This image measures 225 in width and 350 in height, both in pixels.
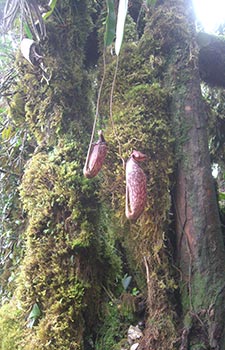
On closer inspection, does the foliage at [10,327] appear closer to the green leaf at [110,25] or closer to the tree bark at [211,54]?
the green leaf at [110,25]

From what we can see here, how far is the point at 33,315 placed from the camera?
44.0 inches

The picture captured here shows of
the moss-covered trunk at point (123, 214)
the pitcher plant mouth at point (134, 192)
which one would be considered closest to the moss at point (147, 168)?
the moss-covered trunk at point (123, 214)

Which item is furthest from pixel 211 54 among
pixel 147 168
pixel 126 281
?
pixel 126 281

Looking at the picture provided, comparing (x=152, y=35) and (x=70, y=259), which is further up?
(x=152, y=35)

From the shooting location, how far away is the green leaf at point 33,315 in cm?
112

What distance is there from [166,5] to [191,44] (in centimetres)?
24

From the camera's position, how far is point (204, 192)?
1.14 m

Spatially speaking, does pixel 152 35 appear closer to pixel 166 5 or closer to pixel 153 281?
pixel 166 5

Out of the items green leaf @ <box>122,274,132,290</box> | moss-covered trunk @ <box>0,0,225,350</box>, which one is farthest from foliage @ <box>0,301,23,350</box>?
green leaf @ <box>122,274,132,290</box>

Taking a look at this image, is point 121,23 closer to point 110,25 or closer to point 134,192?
point 110,25

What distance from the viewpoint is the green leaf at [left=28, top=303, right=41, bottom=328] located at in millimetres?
1117

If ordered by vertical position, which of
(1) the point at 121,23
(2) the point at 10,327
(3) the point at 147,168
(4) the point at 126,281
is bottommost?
(2) the point at 10,327

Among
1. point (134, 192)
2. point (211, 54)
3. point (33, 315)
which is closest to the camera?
point (134, 192)

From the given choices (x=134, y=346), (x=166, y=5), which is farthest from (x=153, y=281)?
(x=166, y=5)
